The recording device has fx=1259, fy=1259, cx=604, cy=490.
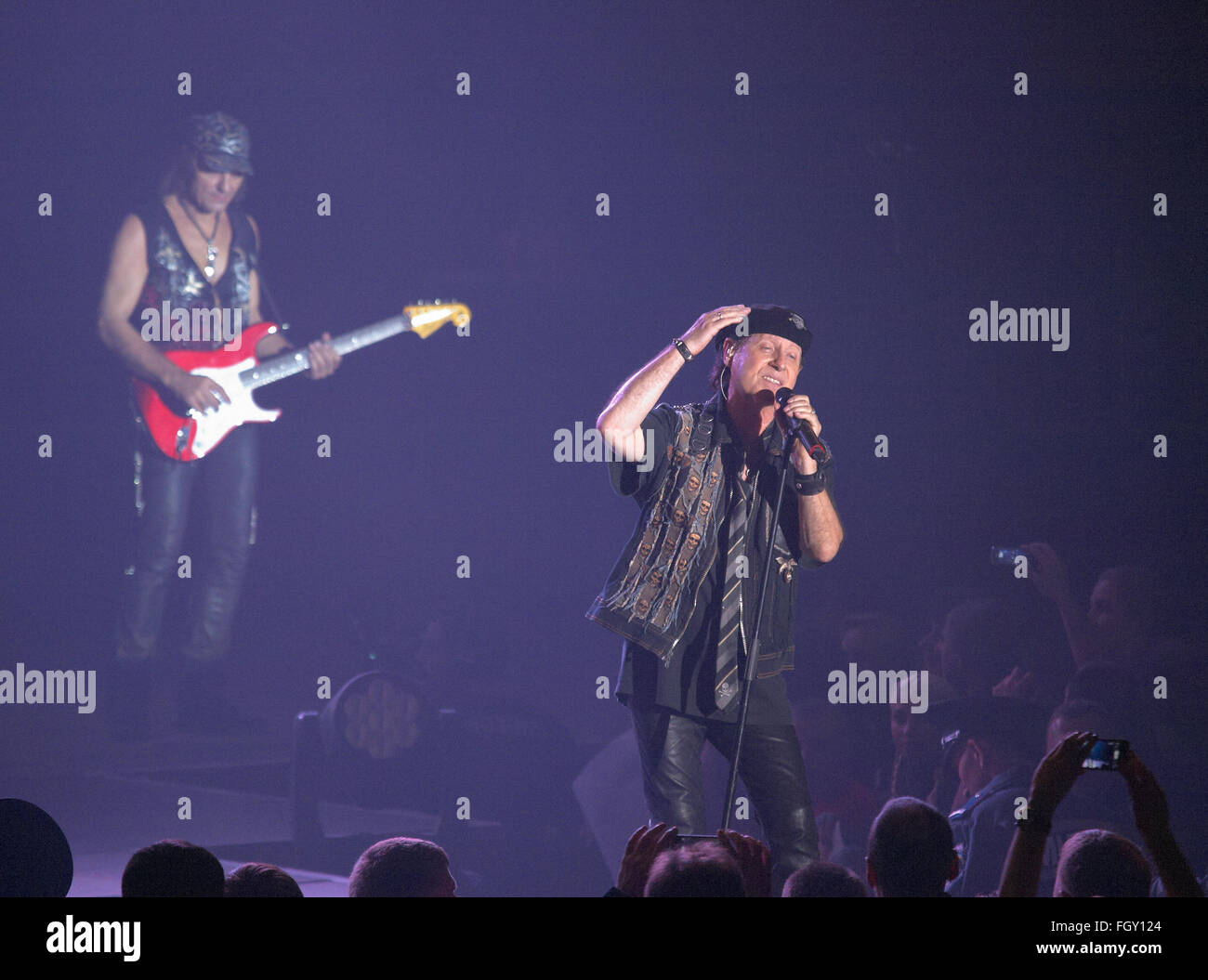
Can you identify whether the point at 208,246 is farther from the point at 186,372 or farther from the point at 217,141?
the point at 186,372

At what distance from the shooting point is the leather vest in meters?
3.22

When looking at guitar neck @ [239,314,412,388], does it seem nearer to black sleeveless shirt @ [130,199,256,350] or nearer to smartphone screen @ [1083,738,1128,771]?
black sleeveless shirt @ [130,199,256,350]

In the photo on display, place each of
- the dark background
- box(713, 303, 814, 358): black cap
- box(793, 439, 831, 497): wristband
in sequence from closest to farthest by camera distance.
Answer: box(793, 439, 831, 497): wristband → box(713, 303, 814, 358): black cap → the dark background

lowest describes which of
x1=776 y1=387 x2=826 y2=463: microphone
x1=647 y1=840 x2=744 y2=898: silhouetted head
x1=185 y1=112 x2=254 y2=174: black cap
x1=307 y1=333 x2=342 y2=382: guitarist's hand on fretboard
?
x1=647 y1=840 x2=744 y2=898: silhouetted head

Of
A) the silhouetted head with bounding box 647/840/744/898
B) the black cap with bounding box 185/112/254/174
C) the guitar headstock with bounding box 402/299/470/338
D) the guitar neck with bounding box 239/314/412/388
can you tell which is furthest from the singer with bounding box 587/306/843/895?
the black cap with bounding box 185/112/254/174

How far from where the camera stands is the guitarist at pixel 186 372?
5898 millimetres

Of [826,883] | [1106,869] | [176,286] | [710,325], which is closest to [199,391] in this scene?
[176,286]

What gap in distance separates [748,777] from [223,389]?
367cm

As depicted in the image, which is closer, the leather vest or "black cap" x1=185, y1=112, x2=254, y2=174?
the leather vest

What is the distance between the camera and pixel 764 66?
20.7 feet

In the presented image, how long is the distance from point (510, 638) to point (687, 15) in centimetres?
322

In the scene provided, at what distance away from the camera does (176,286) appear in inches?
232
